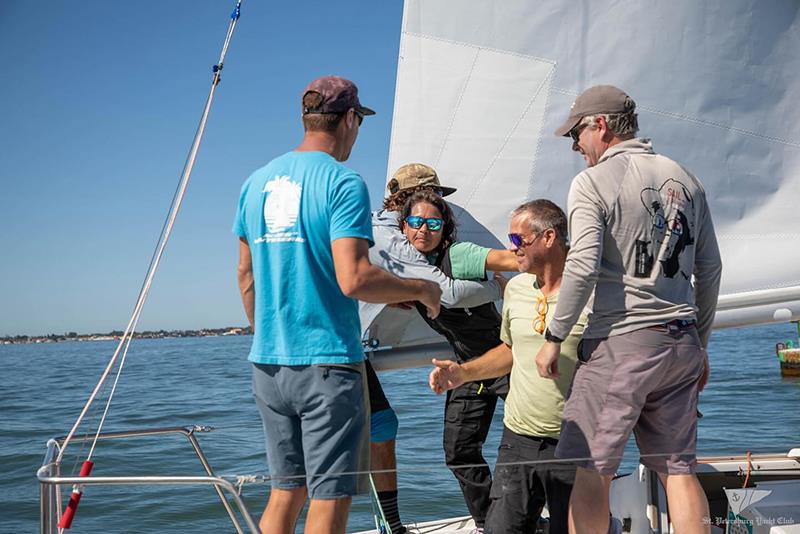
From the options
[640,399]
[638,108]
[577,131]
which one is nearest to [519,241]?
[577,131]

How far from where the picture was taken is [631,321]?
2.18 meters

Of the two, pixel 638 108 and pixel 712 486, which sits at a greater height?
pixel 638 108

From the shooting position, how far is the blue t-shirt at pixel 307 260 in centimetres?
201

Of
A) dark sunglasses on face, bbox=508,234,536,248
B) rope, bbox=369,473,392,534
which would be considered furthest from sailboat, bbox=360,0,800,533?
dark sunglasses on face, bbox=508,234,536,248

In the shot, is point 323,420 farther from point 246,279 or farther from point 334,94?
point 334,94

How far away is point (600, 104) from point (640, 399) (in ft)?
2.71

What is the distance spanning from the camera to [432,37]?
11.0 ft

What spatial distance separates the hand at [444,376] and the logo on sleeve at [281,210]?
2.56 feet

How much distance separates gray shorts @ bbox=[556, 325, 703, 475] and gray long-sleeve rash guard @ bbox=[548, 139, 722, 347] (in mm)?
53

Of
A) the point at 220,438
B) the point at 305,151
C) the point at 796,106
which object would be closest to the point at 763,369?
the point at 220,438

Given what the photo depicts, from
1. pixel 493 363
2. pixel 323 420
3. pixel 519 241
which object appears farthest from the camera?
pixel 493 363

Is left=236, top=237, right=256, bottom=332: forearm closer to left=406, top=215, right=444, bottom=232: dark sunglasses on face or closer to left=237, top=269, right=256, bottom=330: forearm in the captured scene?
left=237, top=269, right=256, bottom=330: forearm

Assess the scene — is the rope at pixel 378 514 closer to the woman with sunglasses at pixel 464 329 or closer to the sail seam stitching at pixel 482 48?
the woman with sunglasses at pixel 464 329

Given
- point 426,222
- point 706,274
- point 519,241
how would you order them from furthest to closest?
point 426,222 → point 519,241 → point 706,274
